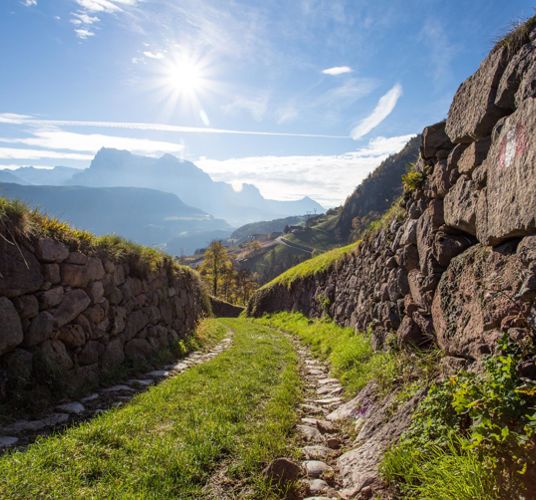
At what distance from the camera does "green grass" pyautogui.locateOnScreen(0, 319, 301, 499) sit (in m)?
3.75

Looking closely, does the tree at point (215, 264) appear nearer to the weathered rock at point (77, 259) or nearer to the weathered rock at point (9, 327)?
the weathered rock at point (77, 259)

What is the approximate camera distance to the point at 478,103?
4.83 meters

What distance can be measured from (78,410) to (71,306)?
2261 millimetres

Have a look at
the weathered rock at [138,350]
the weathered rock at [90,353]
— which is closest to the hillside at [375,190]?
the weathered rock at [138,350]

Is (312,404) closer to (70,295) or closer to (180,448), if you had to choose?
(180,448)

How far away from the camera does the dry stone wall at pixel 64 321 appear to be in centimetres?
603

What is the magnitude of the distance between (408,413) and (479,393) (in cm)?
161

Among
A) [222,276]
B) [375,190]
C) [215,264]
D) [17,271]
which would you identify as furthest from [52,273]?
[375,190]

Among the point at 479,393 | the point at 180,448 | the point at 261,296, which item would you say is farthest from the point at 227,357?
the point at 261,296

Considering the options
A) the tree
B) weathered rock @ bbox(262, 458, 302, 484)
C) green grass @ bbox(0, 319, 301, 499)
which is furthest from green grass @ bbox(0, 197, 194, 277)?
the tree

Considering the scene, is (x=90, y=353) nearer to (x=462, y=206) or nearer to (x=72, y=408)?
(x=72, y=408)

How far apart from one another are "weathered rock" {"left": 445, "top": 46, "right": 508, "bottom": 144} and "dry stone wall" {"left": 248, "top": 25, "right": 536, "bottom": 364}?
1cm

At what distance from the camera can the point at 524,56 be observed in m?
4.02

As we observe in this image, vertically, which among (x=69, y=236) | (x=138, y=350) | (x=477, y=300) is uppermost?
(x=69, y=236)
